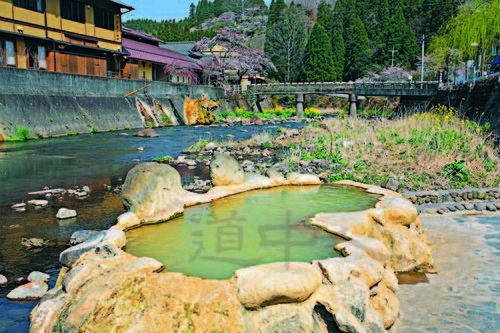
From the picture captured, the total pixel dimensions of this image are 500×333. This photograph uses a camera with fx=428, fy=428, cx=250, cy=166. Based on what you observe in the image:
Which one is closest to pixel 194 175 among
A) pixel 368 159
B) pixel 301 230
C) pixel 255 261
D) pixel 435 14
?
pixel 368 159

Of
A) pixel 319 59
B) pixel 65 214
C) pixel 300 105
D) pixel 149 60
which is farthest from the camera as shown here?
pixel 319 59

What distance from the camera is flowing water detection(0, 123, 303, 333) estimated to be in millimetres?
6790

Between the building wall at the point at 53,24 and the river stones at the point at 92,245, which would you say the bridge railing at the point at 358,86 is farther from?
the river stones at the point at 92,245

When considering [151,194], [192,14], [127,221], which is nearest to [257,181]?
[151,194]

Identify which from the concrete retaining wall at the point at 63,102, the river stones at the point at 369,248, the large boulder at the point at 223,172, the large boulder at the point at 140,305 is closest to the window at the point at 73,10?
the concrete retaining wall at the point at 63,102

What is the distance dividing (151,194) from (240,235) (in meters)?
1.77

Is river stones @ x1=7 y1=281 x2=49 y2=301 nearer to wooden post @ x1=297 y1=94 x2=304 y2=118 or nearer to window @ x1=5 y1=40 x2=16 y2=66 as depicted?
window @ x1=5 y1=40 x2=16 y2=66

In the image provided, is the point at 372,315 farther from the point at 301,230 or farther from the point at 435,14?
the point at 435,14

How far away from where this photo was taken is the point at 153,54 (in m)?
46.5

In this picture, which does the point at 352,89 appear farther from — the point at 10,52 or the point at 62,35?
the point at 10,52

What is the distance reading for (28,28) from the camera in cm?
2869

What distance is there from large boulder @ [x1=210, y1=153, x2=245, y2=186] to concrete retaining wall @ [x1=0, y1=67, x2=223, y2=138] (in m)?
17.5

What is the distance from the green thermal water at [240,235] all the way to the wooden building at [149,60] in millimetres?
34995

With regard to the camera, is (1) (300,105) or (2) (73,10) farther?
(1) (300,105)
